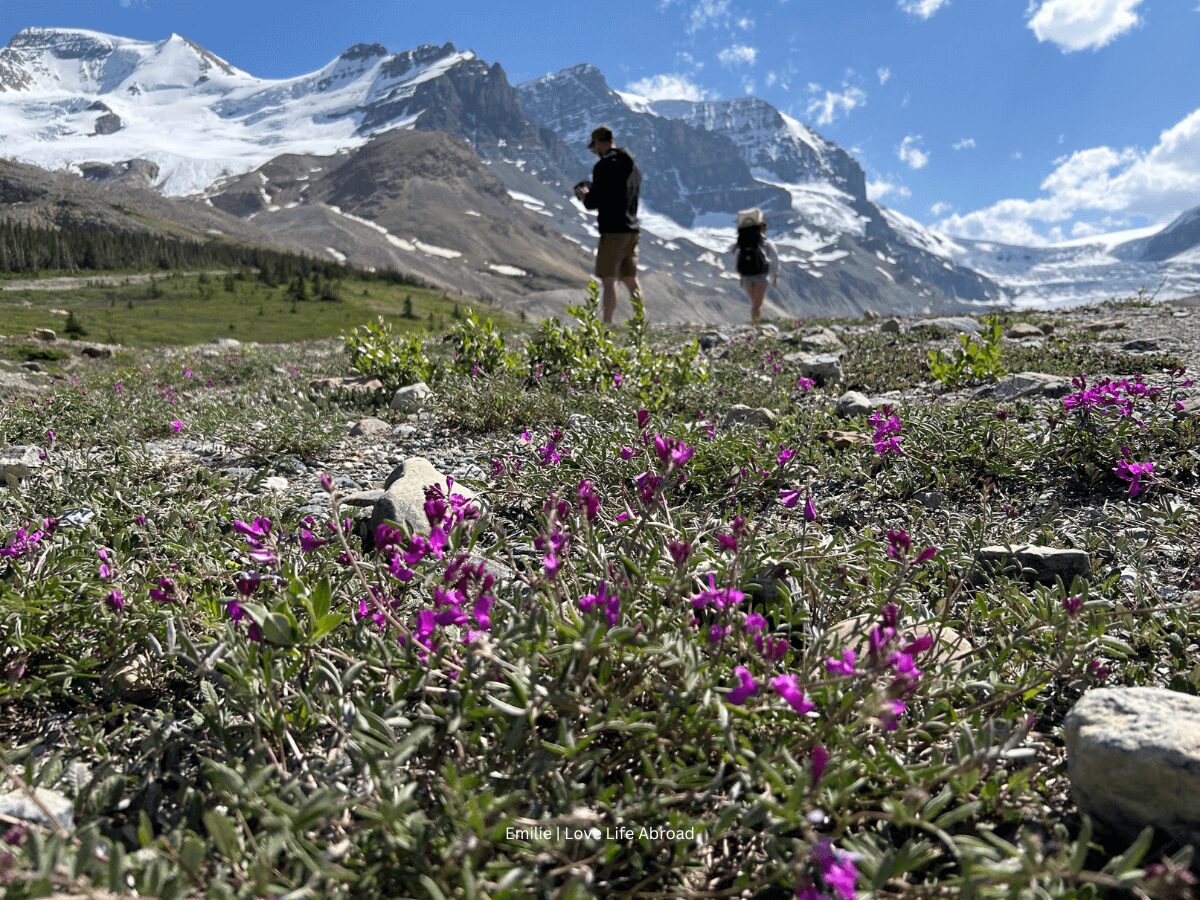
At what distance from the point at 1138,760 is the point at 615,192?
1248cm

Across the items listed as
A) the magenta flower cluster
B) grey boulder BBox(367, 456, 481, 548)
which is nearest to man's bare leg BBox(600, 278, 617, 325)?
the magenta flower cluster

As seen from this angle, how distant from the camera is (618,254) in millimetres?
12867

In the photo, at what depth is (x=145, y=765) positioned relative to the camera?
7.34ft

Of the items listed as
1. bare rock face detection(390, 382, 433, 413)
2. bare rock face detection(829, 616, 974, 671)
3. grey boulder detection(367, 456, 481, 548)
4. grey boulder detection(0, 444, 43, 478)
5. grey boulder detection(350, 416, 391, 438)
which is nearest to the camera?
bare rock face detection(829, 616, 974, 671)

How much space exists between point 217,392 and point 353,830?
10769 mm

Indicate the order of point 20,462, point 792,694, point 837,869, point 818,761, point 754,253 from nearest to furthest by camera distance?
point 837,869, point 818,761, point 792,694, point 20,462, point 754,253

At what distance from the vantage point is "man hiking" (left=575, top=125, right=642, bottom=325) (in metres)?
12.8

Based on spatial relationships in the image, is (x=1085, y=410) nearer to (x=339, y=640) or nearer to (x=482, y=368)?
(x=339, y=640)

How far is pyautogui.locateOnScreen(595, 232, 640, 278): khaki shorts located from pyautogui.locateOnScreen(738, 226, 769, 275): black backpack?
610 cm

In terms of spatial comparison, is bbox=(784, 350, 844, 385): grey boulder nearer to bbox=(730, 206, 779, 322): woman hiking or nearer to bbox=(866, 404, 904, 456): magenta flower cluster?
bbox=(866, 404, 904, 456): magenta flower cluster

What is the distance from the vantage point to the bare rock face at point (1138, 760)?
1784mm

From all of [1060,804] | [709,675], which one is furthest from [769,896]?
[1060,804]

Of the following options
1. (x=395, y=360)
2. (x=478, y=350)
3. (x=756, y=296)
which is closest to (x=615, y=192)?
(x=478, y=350)

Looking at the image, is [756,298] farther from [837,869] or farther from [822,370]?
[837,869]
